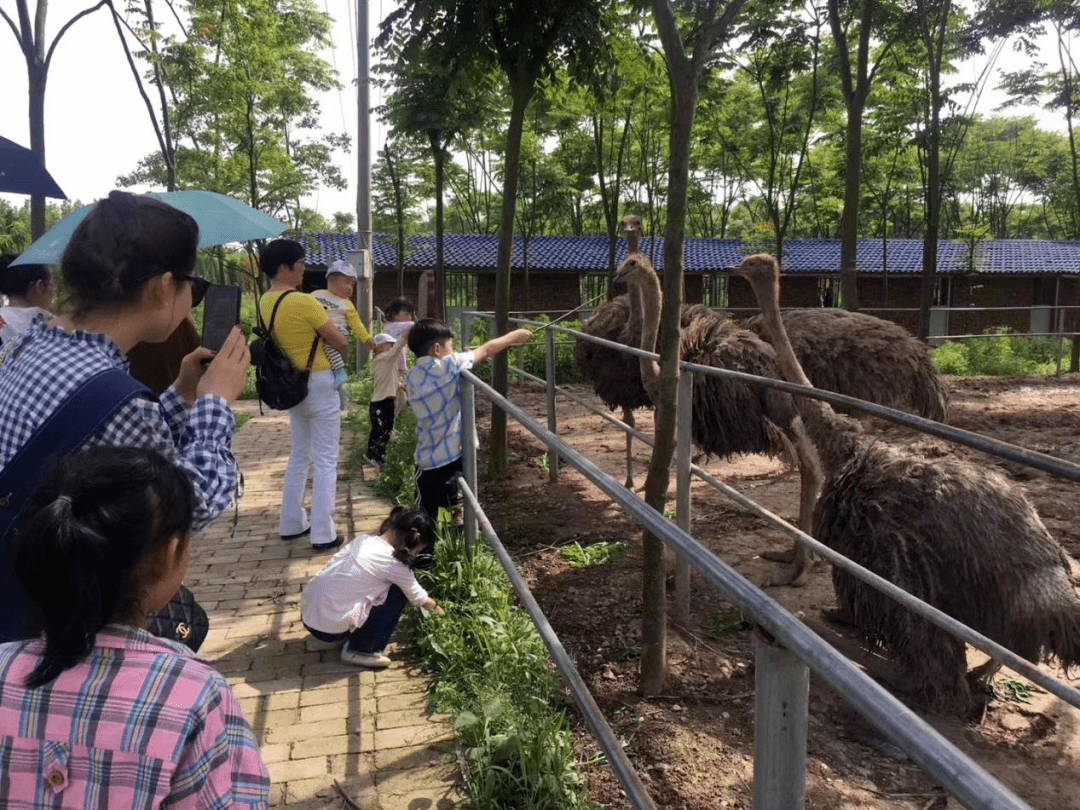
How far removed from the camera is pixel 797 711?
3.61ft

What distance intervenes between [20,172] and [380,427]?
9.63ft

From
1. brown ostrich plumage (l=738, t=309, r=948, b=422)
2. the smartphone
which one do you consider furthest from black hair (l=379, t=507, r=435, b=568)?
brown ostrich plumage (l=738, t=309, r=948, b=422)

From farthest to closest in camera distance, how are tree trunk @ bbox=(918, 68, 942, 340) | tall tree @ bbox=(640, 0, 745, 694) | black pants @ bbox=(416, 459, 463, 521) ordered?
tree trunk @ bbox=(918, 68, 942, 340)
black pants @ bbox=(416, 459, 463, 521)
tall tree @ bbox=(640, 0, 745, 694)

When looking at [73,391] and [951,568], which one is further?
[951,568]

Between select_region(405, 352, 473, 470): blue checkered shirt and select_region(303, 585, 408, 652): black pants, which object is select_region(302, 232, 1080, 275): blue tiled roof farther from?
select_region(303, 585, 408, 652): black pants

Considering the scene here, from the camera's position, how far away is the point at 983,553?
329 cm

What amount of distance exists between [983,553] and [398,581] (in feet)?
7.05

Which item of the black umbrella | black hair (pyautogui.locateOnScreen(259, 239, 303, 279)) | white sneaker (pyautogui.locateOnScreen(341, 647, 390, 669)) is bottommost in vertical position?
white sneaker (pyautogui.locateOnScreen(341, 647, 390, 669))

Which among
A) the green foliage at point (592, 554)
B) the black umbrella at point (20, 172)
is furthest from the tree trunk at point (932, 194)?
the black umbrella at point (20, 172)

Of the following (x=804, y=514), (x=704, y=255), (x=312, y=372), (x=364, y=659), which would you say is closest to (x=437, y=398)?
(x=312, y=372)

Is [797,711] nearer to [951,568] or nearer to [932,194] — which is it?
[951,568]

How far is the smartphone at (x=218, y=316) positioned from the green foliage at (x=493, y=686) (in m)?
1.29

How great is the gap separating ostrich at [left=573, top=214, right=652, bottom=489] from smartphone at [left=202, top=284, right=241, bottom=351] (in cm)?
420

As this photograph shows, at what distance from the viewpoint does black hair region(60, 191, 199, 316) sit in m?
1.64
